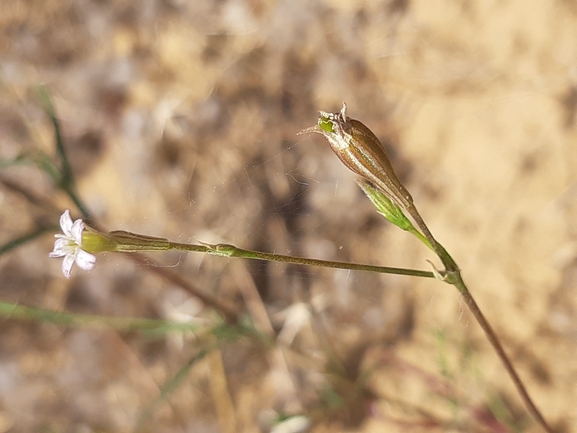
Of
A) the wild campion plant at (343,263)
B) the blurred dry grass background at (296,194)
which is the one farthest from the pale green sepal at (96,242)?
the blurred dry grass background at (296,194)

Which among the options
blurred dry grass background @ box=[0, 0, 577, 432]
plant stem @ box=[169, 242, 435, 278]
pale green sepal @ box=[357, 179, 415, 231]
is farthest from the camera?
blurred dry grass background @ box=[0, 0, 577, 432]

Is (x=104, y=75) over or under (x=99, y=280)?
over

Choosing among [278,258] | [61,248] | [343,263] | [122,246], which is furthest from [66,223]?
[343,263]

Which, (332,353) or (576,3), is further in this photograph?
(332,353)

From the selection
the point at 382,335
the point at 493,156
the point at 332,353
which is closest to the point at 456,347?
the point at 382,335

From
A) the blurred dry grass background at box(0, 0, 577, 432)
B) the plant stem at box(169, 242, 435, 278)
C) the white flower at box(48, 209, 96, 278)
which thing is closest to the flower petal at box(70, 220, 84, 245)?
the white flower at box(48, 209, 96, 278)

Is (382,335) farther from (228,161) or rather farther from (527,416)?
(228,161)

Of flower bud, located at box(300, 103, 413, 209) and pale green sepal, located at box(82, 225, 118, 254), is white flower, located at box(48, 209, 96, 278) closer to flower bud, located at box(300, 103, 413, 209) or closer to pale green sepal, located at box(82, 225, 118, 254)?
pale green sepal, located at box(82, 225, 118, 254)
